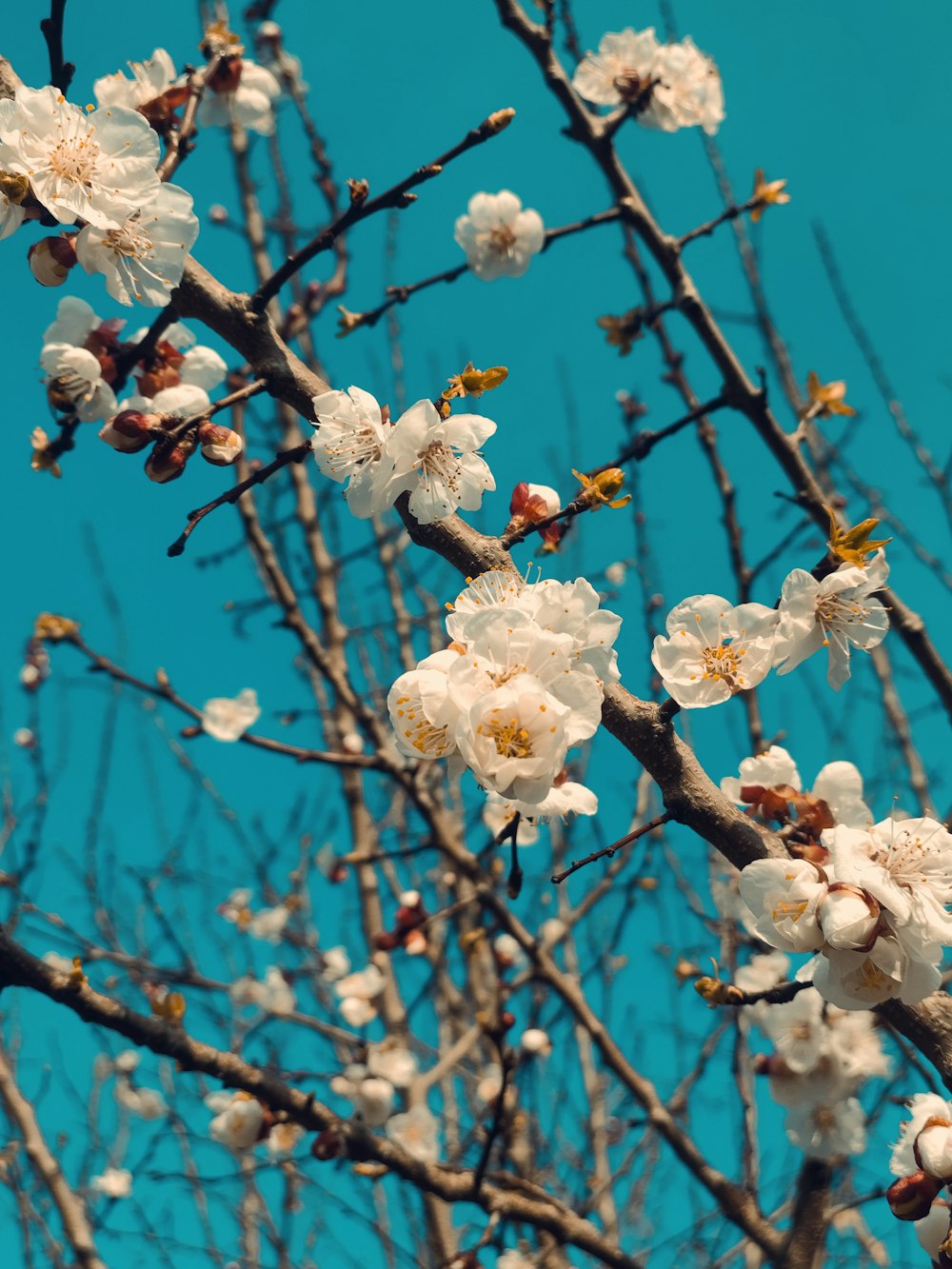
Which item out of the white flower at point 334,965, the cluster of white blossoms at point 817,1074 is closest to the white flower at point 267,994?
the white flower at point 334,965

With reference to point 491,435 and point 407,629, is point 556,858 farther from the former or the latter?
point 491,435

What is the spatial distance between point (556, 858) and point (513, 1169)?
1.83 metres

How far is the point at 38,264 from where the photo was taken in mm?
1608

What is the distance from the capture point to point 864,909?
1226 millimetres

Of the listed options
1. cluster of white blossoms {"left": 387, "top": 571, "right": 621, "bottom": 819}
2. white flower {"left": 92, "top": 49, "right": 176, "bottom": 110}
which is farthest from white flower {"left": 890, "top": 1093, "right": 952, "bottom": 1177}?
white flower {"left": 92, "top": 49, "right": 176, "bottom": 110}

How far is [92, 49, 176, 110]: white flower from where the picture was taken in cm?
208

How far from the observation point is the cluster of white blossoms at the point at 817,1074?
2523 millimetres

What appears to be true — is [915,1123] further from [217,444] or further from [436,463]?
[217,444]

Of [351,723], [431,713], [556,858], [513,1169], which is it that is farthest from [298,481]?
[431,713]

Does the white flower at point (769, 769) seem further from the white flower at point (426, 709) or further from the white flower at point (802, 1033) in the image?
the white flower at point (802, 1033)

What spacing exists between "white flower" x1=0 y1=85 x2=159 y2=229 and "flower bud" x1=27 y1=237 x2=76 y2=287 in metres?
0.06

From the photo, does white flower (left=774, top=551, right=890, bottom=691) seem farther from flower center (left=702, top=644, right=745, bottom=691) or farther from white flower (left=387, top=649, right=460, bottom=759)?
white flower (left=387, top=649, right=460, bottom=759)

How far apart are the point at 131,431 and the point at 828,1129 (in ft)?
7.92

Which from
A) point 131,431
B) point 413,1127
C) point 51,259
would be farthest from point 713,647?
point 413,1127
